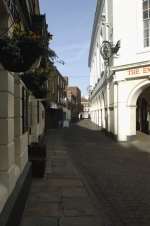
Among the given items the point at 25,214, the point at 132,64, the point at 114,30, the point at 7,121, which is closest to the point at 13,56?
the point at 7,121

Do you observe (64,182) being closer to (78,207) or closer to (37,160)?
(37,160)

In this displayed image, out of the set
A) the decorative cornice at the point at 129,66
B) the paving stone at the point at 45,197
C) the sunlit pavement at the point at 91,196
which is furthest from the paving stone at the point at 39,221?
the decorative cornice at the point at 129,66

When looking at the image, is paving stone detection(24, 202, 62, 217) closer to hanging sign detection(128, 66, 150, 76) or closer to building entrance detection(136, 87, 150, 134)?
hanging sign detection(128, 66, 150, 76)

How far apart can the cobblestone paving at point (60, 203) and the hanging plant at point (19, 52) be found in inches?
105

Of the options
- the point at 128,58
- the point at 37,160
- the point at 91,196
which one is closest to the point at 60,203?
the point at 91,196

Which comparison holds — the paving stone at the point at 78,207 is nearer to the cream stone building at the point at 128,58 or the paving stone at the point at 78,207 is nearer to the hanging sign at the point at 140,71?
the hanging sign at the point at 140,71

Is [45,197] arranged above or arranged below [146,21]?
below

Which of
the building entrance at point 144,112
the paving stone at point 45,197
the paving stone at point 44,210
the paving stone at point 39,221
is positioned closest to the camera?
the paving stone at point 39,221

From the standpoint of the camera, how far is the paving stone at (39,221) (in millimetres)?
6852

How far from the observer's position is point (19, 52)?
555 centimetres

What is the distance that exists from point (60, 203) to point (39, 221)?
1.46 meters

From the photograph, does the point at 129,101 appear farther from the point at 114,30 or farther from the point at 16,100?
the point at 16,100

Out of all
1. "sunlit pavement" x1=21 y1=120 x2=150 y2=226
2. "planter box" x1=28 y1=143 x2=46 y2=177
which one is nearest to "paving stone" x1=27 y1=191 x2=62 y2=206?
"sunlit pavement" x1=21 y1=120 x2=150 y2=226

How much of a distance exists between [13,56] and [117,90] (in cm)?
2201
